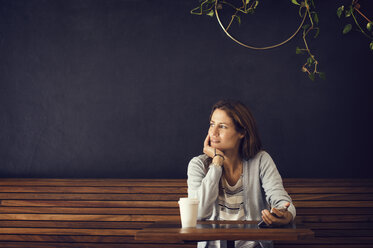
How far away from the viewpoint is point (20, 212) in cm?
298

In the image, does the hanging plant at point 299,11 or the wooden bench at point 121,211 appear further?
the hanging plant at point 299,11

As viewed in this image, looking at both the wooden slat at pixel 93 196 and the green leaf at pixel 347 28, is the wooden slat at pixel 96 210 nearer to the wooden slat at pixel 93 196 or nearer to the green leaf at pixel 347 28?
the wooden slat at pixel 93 196

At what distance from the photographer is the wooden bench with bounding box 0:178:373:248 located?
2857mm

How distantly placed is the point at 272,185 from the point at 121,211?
115 cm

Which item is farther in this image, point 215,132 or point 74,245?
point 74,245

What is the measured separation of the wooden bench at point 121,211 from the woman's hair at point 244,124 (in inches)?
27.6

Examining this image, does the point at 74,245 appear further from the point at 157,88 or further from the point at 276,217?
the point at 276,217

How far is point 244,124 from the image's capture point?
7.89 feet

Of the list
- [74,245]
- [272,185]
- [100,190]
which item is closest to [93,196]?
[100,190]

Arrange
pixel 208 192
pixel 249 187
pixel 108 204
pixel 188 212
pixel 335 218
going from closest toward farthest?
pixel 188 212 → pixel 208 192 → pixel 249 187 → pixel 335 218 → pixel 108 204

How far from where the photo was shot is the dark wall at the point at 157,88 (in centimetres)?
327

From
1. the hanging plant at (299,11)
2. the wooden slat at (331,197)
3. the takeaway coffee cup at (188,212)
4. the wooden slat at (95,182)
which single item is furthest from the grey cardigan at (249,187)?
the hanging plant at (299,11)

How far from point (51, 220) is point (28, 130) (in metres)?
0.82

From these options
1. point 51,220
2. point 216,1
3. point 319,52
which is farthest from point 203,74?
point 51,220
